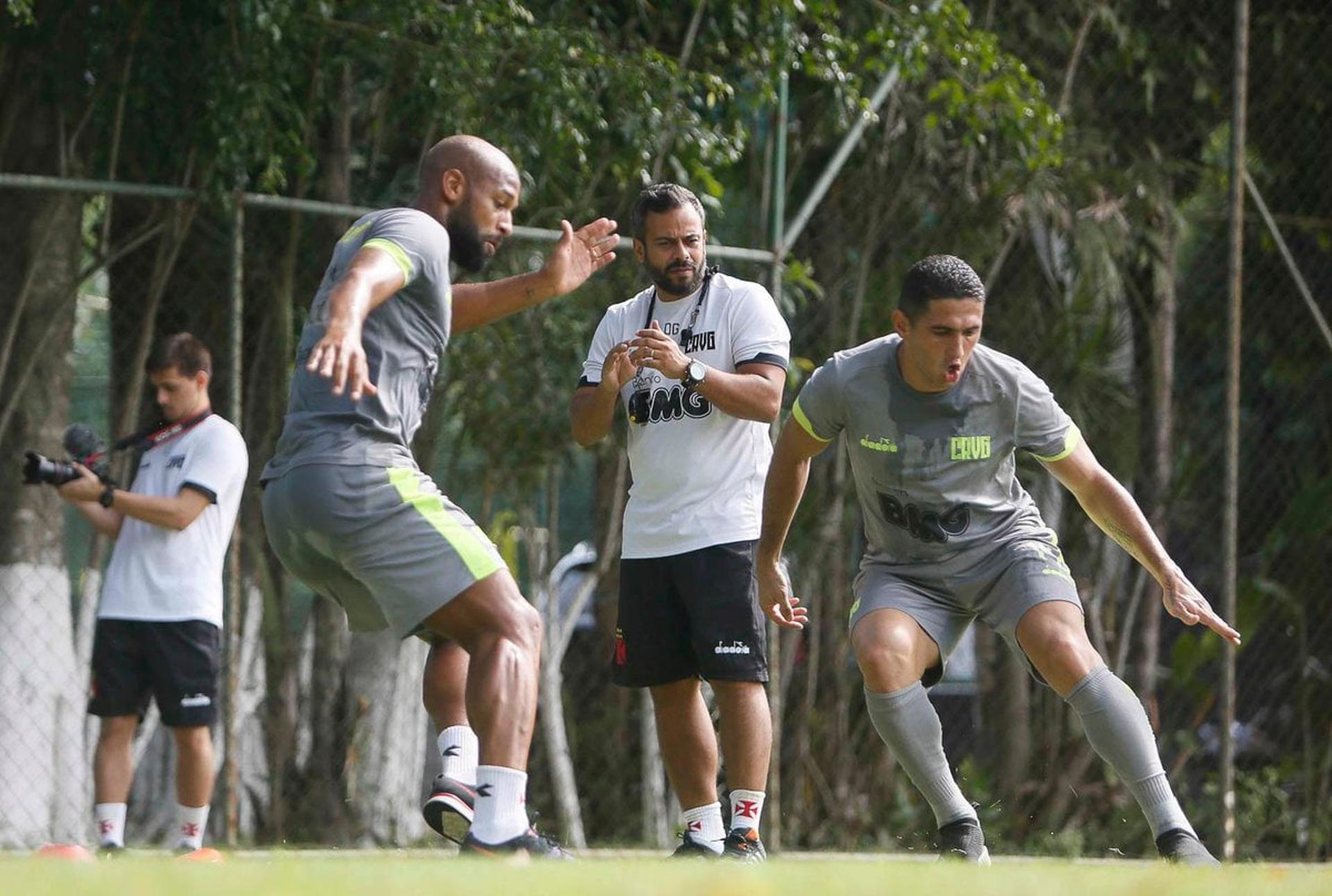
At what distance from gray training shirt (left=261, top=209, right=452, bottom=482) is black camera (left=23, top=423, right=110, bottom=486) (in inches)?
94.9

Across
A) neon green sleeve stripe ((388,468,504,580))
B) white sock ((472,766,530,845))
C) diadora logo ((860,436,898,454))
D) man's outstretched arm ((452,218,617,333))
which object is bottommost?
white sock ((472,766,530,845))

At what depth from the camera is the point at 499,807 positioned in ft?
14.2

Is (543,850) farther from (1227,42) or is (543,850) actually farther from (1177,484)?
(1227,42)

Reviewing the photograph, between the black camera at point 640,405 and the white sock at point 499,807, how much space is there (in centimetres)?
172

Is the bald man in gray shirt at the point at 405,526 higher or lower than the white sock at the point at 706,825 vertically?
higher

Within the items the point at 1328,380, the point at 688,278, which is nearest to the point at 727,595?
the point at 688,278

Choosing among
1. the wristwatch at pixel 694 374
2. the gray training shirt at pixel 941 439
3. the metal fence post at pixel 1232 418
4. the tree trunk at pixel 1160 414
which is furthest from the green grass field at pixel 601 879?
the tree trunk at pixel 1160 414

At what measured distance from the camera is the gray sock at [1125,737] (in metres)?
5.00

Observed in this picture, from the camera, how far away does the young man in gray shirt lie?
5.20 metres

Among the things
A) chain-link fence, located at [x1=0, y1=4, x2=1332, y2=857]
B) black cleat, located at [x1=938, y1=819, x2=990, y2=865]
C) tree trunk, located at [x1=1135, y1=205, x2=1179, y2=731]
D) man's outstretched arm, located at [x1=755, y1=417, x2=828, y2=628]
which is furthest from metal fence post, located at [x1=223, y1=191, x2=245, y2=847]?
tree trunk, located at [x1=1135, y1=205, x2=1179, y2=731]

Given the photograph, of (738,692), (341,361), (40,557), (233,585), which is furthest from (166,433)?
(341,361)

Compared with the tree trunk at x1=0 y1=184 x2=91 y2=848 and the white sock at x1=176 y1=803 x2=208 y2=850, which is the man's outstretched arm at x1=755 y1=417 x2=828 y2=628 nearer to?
the white sock at x1=176 y1=803 x2=208 y2=850

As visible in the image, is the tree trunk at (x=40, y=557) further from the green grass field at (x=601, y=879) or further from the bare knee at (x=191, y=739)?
the green grass field at (x=601, y=879)

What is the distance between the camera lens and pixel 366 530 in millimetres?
4449
